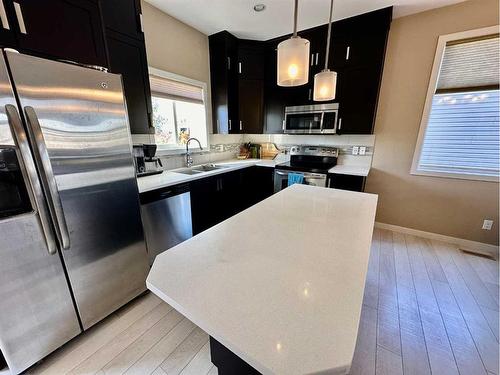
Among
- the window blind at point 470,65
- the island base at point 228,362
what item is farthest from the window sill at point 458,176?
the island base at point 228,362

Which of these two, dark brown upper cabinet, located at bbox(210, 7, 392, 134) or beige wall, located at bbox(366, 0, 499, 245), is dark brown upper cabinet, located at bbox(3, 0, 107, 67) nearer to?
dark brown upper cabinet, located at bbox(210, 7, 392, 134)

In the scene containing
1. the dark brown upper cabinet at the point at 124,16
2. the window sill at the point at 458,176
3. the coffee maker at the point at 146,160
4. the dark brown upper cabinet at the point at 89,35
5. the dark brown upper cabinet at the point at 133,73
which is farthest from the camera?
the window sill at the point at 458,176

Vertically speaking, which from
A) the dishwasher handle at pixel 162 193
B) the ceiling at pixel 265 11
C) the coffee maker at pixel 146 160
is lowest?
the dishwasher handle at pixel 162 193

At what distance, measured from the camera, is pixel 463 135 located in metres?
2.44

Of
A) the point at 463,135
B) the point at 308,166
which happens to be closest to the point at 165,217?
the point at 308,166

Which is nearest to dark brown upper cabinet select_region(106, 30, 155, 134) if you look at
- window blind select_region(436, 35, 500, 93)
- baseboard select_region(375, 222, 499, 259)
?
window blind select_region(436, 35, 500, 93)

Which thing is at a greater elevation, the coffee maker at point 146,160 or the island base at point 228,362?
the coffee maker at point 146,160

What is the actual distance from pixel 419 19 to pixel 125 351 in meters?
4.26

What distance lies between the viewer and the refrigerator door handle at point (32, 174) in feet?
3.32

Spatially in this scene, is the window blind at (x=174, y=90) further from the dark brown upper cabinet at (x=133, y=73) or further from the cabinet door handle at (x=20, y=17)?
the cabinet door handle at (x=20, y=17)

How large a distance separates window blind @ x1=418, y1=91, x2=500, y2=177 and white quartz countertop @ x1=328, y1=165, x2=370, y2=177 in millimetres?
684

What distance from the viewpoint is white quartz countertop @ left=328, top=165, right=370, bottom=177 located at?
101 inches

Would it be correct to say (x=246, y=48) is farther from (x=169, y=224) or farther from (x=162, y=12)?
(x=169, y=224)

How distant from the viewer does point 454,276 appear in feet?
6.81
